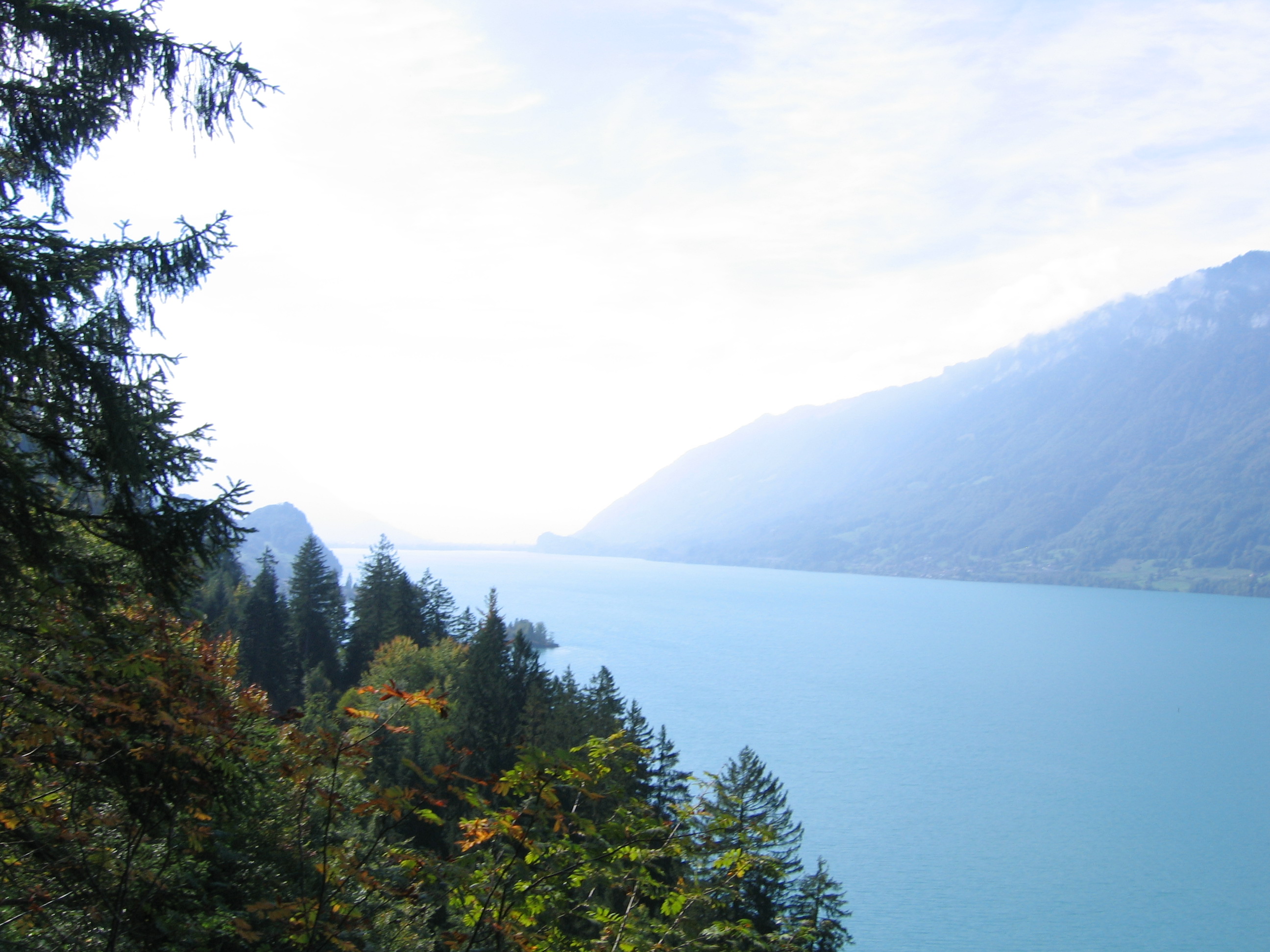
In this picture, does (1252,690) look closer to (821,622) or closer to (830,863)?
(821,622)

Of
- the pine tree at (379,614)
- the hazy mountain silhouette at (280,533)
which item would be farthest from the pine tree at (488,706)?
the hazy mountain silhouette at (280,533)

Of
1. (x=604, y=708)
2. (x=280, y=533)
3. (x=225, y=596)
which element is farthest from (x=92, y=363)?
(x=280, y=533)

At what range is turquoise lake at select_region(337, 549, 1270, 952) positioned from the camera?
32.8 metres

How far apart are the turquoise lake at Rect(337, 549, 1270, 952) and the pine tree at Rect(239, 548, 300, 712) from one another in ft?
81.5

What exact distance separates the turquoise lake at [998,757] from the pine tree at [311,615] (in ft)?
75.2

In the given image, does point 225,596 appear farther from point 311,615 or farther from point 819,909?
point 819,909

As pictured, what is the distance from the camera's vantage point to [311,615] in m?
38.8

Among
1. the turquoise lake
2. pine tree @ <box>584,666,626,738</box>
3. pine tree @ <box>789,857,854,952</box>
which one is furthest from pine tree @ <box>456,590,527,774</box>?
the turquoise lake

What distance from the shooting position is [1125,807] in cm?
4453

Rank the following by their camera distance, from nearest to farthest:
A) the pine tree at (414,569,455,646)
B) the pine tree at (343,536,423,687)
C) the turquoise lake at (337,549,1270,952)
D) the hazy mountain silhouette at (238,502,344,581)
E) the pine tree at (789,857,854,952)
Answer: the pine tree at (789,857,854,952) → the turquoise lake at (337,549,1270,952) → the pine tree at (343,536,423,687) → the pine tree at (414,569,455,646) → the hazy mountain silhouette at (238,502,344,581)

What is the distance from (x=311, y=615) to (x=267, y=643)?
483cm

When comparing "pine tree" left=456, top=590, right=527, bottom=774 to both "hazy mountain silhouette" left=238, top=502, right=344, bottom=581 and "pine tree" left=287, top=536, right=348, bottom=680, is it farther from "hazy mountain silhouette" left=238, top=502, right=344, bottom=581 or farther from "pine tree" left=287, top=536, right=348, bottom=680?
"hazy mountain silhouette" left=238, top=502, right=344, bottom=581

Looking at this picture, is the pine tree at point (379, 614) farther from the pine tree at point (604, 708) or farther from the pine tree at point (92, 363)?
the pine tree at point (92, 363)

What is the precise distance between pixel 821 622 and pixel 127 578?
124510 millimetres
